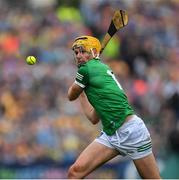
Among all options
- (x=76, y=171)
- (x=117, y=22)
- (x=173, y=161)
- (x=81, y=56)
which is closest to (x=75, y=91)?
(x=81, y=56)

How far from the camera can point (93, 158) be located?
8.84 metres

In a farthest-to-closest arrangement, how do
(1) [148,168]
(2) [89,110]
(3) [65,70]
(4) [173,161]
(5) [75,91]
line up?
(3) [65,70], (4) [173,161], (2) [89,110], (5) [75,91], (1) [148,168]

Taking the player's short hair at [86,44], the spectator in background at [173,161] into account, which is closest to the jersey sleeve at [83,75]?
the player's short hair at [86,44]

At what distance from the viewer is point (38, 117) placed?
14.2 meters

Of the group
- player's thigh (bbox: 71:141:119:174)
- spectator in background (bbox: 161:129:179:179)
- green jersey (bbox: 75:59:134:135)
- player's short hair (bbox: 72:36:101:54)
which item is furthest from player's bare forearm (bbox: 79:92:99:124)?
spectator in background (bbox: 161:129:179:179)

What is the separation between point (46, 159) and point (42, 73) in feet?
8.73

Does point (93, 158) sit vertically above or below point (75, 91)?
below

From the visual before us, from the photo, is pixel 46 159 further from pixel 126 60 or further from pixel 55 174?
pixel 126 60

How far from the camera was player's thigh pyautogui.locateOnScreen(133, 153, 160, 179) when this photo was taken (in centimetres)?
882

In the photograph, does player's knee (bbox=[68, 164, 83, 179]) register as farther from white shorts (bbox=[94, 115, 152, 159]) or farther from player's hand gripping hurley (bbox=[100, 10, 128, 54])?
player's hand gripping hurley (bbox=[100, 10, 128, 54])

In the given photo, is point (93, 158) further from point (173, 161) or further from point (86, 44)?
point (173, 161)

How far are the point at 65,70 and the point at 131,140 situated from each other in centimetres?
689

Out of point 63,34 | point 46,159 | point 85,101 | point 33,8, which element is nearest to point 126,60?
point 63,34

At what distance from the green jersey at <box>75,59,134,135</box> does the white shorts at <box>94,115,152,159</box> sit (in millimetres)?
75
